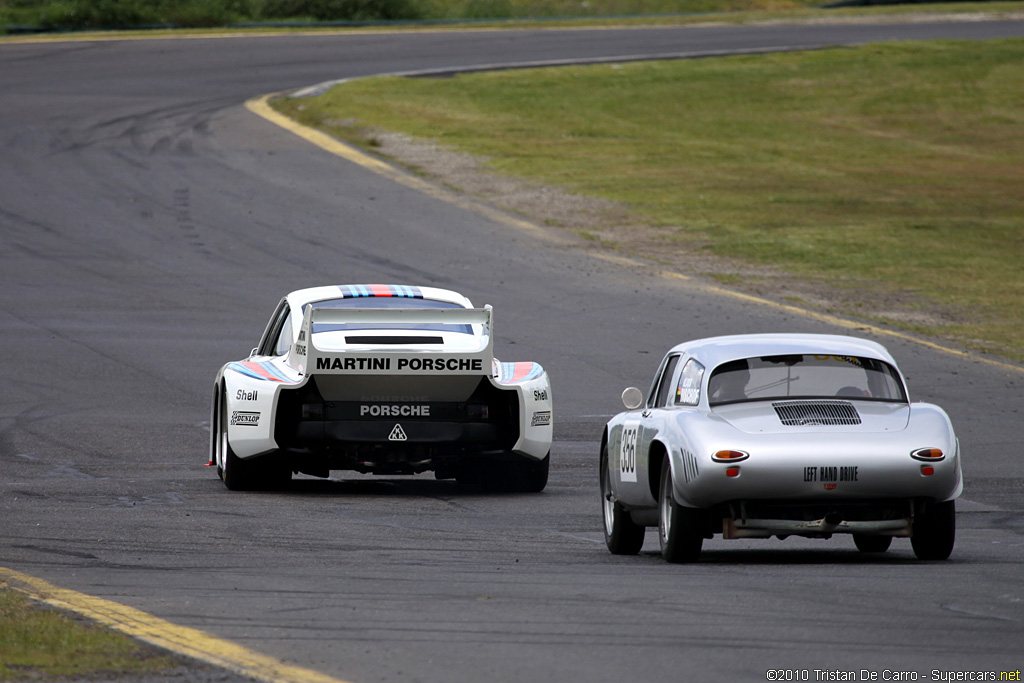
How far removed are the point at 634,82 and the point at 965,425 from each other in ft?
104

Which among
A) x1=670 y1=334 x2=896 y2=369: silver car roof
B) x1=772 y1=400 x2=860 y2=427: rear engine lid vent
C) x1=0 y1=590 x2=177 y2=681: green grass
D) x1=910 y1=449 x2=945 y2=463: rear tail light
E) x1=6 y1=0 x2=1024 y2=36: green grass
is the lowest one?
x1=6 y1=0 x2=1024 y2=36: green grass

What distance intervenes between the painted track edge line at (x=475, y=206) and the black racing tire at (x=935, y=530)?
11.1m

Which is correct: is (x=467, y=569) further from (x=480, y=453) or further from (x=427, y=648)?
(x=480, y=453)

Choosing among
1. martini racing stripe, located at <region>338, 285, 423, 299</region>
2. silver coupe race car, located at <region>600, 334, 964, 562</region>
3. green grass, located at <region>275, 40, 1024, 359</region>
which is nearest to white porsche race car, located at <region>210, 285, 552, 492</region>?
martini racing stripe, located at <region>338, 285, 423, 299</region>

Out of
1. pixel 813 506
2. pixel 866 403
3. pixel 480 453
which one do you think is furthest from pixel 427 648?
pixel 480 453

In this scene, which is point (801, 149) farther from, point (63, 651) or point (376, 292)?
point (63, 651)

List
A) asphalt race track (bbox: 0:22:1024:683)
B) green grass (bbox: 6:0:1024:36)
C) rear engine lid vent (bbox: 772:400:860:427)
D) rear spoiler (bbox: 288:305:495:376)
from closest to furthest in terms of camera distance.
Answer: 1. asphalt race track (bbox: 0:22:1024:683)
2. rear engine lid vent (bbox: 772:400:860:427)
3. rear spoiler (bbox: 288:305:495:376)
4. green grass (bbox: 6:0:1024:36)

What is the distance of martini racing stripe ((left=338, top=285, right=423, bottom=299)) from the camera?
1377 cm

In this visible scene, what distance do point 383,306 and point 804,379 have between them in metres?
5.31

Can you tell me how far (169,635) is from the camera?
6.84 meters

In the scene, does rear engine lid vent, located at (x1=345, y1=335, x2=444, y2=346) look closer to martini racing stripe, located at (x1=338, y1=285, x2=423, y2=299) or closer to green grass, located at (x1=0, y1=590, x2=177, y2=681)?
martini racing stripe, located at (x1=338, y1=285, x2=423, y2=299)

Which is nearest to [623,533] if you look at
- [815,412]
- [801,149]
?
[815,412]

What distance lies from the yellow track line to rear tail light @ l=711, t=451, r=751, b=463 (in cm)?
290

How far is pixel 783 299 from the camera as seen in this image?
2436 centimetres
